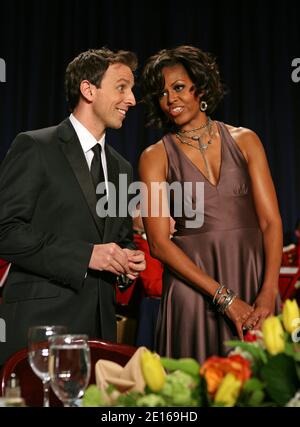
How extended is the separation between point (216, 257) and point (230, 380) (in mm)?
1309

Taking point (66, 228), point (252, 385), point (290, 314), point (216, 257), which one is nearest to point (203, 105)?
point (216, 257)

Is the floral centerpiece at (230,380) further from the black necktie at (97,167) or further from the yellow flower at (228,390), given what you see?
the black necktie at (97,167)

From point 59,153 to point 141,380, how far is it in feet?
3.88

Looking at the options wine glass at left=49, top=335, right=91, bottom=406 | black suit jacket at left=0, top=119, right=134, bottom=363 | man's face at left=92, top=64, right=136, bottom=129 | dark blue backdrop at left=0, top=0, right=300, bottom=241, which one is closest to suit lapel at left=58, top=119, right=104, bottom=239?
black suit jacket at left=0, top=119, right=134, bottom=363

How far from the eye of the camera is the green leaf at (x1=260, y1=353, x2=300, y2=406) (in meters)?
0.86

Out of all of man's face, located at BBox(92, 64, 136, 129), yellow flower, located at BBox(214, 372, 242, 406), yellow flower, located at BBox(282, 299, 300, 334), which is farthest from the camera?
man's face, located at BBox(92, 64, 136, 129)

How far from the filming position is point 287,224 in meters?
5.66

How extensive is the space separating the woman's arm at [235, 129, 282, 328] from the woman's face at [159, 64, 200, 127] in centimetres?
17

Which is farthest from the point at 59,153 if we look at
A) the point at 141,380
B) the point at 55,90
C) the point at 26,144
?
the point at 55,90

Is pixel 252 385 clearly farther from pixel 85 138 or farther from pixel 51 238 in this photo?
pixel 85 138

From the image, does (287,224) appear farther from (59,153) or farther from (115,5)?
(59,153)

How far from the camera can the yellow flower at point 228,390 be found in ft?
2.73

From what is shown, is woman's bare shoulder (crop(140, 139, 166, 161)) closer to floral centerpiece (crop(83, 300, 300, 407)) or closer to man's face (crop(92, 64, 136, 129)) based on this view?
man's face (crop(92, 64, 136, 129))

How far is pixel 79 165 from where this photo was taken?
211 centimetres
